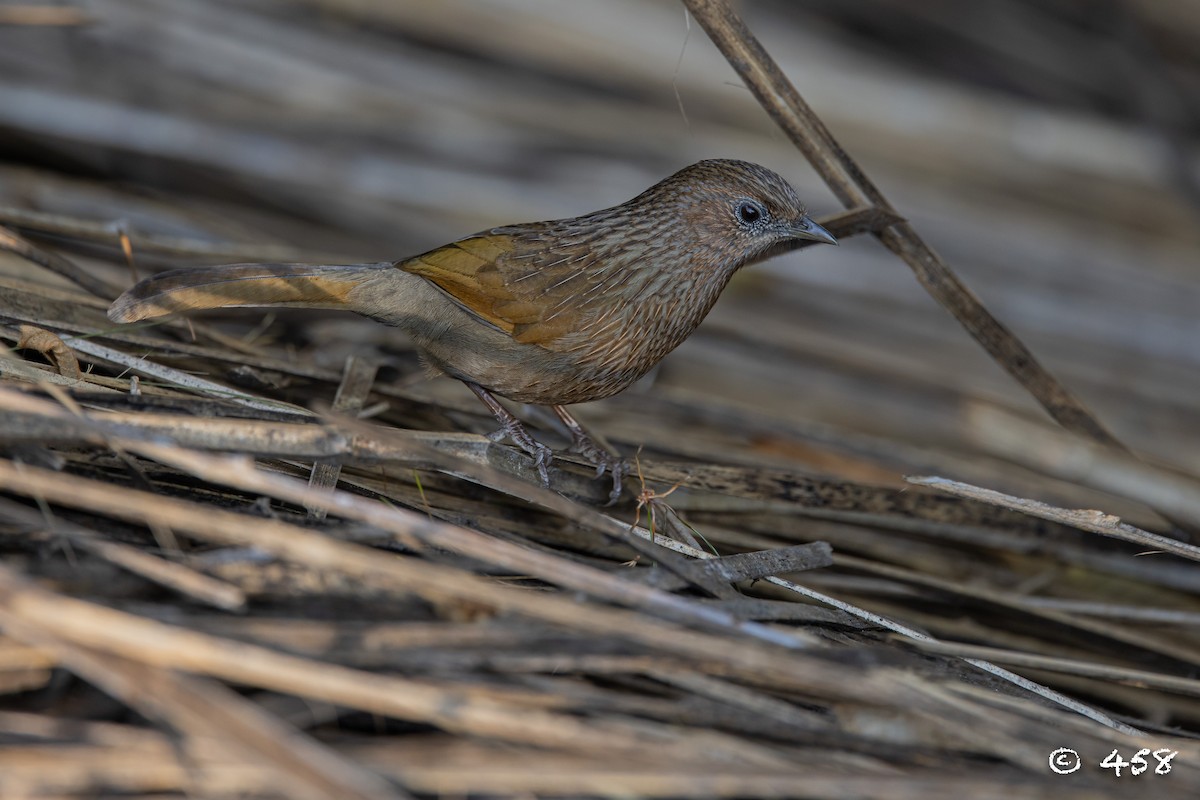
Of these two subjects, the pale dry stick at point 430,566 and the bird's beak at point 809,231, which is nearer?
the pale dry stick at point 430,566

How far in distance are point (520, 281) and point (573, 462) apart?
0.57 m

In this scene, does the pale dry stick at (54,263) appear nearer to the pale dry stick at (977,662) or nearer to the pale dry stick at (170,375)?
the pale dry stick at (170,375)

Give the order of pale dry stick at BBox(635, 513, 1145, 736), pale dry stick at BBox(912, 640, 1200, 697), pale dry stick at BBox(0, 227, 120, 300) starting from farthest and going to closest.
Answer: pale dry stick at BBox(0, 227, 120, 300), pale dry stick at BBox(635, 513, 1145, 736), pale dry stick at BBox(912, 640, 1200, 697)

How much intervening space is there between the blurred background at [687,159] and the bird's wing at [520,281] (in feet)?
2.90

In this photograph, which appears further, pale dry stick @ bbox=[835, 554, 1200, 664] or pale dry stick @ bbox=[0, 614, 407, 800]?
pale dry stick @ bbox=[835, 554, 1200, 664]

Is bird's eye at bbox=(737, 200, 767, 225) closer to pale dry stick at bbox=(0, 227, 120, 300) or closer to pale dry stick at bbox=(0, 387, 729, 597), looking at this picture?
pale dry stick at bbox=(0, 387, 729, 597)

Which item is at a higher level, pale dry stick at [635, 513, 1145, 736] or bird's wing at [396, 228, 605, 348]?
bird's wing at [396, 228, 605, 348]

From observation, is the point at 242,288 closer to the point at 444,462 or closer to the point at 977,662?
the point at 444,462

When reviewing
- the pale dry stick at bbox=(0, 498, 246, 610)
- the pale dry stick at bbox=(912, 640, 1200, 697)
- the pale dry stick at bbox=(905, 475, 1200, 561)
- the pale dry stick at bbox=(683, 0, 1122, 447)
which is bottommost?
the pale dry stick at bbox=(0, 498, 246, 610)

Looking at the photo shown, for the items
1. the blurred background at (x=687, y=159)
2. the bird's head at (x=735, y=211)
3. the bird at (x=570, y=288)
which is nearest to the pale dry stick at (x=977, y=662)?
the bird at (x=570, y=288)

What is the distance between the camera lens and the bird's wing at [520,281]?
3338 millimetres

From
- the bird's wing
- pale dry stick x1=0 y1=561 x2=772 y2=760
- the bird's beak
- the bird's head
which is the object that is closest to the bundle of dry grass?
pale dry stick x1=0 y1=561 x2=772 y2=760

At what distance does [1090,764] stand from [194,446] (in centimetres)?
198

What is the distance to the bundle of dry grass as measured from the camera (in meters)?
2.05
